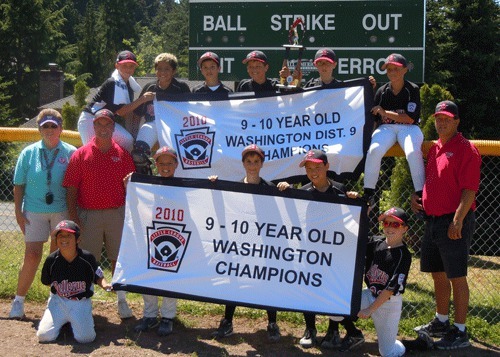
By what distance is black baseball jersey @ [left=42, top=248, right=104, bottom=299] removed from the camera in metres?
6.11

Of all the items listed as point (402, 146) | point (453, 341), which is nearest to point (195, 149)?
point (402, 146)

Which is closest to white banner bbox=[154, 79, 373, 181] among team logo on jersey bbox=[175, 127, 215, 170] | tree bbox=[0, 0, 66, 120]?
team logo on jersey bbox=[175, 127, 215, 170]

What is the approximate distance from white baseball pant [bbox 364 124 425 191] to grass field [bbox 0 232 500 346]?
140 centimetres

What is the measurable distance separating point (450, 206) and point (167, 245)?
91.7 inches

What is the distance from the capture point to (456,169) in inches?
225

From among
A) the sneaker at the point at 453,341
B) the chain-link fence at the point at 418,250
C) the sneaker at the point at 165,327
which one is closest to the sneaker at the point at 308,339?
the sneaker at the point at 453,341

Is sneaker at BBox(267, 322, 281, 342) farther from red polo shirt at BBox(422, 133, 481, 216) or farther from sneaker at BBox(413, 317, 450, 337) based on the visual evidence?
red polo shirt at BBox(422, 133, 481, 216)

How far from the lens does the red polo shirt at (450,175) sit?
5.65m

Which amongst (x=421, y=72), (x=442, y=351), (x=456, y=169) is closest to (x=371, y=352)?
(x=442, y=351)

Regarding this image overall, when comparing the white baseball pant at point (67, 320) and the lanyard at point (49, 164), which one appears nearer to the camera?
the white baseball pant at point (67, 320)

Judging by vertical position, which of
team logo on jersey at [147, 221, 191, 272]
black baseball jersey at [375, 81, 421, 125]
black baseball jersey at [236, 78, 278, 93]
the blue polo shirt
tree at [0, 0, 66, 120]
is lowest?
team logo on jersey at [147, 221, 191, 272]

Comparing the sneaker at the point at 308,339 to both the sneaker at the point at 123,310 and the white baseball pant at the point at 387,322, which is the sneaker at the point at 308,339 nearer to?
the white baseball pant at the point at 387,322

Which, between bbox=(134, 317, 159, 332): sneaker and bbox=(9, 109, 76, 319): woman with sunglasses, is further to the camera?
bbox=(9, 109, 76, 319): woman with sunglasses

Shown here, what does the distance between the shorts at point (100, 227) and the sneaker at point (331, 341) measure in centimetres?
201
